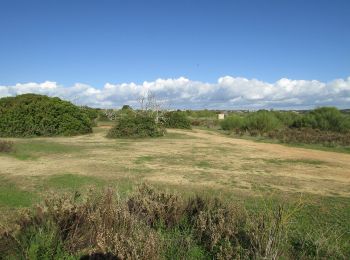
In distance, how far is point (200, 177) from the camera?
11320mm

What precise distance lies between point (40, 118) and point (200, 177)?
64.6 feet

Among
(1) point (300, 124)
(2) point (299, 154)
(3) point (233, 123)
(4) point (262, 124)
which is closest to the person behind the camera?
(2) point (299, 154)

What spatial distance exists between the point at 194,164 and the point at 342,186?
16.9 feet

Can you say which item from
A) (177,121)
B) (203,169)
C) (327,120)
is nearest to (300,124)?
(327,120)

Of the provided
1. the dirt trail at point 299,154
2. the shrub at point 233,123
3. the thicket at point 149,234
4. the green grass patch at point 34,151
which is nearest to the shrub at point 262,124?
the shrub at point 233,123

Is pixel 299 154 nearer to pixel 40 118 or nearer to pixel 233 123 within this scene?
pixel 40 118

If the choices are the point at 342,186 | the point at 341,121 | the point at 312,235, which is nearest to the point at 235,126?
the point at 341,121

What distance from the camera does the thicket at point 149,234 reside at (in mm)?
4664

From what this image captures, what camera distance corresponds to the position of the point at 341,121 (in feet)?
124

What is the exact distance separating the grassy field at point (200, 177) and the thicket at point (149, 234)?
45 centimetres

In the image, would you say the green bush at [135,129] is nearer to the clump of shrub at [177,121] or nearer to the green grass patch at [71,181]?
the clump of shrub at [177,121]

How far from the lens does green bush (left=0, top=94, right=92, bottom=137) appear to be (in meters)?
26.9

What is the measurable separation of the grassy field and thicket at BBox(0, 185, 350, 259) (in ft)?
1.49

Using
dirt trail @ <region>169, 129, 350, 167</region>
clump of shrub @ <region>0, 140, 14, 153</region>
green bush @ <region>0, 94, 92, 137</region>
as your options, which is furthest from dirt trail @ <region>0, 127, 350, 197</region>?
green bush @ <region>0, 94, 92, 137</region>
